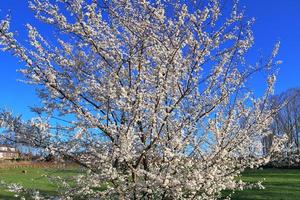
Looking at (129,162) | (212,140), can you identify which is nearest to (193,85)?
(212,140)

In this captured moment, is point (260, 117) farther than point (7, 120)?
Yes

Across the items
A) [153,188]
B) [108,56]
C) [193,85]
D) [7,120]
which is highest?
[108,56]

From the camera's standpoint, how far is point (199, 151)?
5020mm

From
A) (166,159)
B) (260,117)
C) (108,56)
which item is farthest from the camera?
(260,117)

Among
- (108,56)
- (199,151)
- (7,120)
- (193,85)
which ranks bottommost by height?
(199,151)

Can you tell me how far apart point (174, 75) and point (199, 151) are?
863 millimetres

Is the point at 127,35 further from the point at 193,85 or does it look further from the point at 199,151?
the point at 199,151

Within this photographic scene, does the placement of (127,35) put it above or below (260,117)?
above

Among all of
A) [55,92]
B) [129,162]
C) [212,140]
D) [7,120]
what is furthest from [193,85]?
[7,120]

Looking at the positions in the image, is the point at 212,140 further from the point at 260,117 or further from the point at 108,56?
the point at 108,56

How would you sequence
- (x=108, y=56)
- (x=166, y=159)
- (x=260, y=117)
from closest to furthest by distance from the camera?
(x=166, y=159) < (x=108, y=56) < (x=260, y=117)

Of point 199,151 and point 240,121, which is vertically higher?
point 240,121

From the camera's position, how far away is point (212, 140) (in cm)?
522

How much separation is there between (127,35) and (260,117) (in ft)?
5.75
